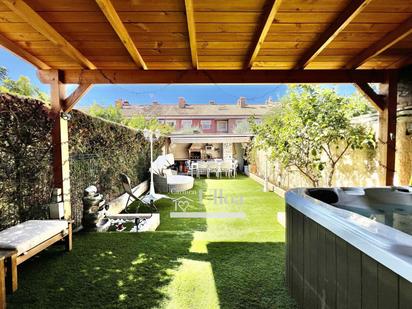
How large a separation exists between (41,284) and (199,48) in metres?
4.03

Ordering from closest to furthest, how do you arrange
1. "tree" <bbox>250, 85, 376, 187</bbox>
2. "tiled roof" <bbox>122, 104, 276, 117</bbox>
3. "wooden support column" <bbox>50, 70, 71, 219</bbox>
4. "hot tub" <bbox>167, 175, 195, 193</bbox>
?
"wooden support column" <bbox>50, 70, 71, 219</bbox> → "tree" <bbox>250, 85, 376, 187</bbox> → "hot tub" <bbox>167, 175, 195, 193</bbox> → "tiled roof" <bbox>122, 104, 276, 117</bbox>

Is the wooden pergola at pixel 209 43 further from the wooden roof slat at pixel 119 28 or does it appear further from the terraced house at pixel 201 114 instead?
the terraced house at pixel 201 114

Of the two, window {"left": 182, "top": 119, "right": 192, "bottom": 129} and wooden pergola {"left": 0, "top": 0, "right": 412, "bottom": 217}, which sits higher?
window {"left": 182, "top": 119, "right": 192, "bottom": 129}

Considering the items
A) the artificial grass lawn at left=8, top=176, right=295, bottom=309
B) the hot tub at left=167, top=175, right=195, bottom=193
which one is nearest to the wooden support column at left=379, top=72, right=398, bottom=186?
the artificial grass lawn at left=8, top=176, right=295, bottom=309

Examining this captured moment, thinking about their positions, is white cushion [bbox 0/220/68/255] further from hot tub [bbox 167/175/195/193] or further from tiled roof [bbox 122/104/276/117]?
tiled roof [bbox 122/104/276/117]

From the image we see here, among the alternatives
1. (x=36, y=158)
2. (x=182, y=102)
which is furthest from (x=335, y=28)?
(x=182, y=102)

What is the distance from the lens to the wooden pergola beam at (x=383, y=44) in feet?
11.0

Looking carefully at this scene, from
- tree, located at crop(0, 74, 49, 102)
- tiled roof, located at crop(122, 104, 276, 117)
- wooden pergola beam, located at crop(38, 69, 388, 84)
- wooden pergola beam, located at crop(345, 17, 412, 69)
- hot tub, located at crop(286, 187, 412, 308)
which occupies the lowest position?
hot tub, located at crop(286, 187, 412, 308)

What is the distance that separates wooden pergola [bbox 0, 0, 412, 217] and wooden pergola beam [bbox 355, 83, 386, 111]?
2cm

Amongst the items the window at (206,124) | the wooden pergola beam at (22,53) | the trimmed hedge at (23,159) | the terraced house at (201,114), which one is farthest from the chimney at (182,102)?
the trimmed hedge at (23,159)

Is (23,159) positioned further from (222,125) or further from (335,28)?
(222,125)

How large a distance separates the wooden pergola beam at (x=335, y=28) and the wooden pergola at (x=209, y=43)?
0.04 ft

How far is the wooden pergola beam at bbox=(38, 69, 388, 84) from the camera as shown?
484 cm

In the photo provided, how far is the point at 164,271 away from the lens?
358 centimetres
